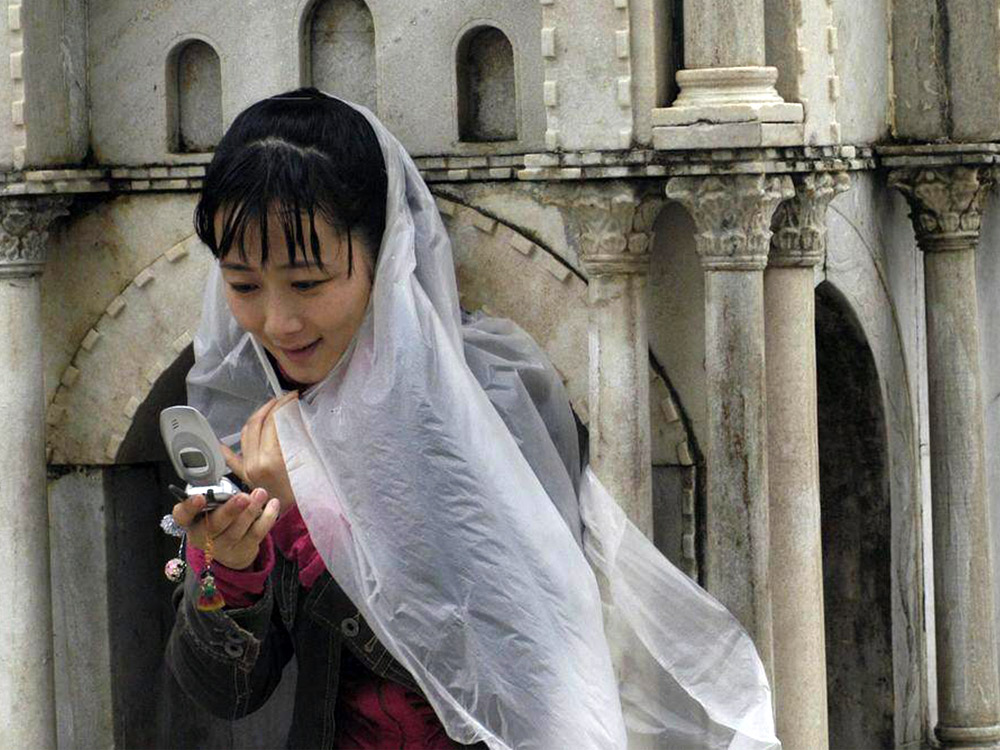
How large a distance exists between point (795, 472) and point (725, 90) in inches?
38.2

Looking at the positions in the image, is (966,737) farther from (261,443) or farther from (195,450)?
A: (195,450)

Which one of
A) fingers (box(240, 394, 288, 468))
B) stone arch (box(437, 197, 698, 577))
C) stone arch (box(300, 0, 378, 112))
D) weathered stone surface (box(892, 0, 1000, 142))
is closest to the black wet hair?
fingers (box(240, 394, 288, 468))

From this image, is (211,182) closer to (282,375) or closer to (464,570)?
(282,375)

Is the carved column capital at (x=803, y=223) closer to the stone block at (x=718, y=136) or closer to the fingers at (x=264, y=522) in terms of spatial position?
the stone block at (x=718, y=136)

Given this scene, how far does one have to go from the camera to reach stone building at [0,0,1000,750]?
17.8ft

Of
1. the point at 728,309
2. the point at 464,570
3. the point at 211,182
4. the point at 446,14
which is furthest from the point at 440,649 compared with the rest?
the point at 446,14

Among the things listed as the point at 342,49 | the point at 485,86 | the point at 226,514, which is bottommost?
the point at 226,514

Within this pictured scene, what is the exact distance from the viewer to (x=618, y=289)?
215 inches

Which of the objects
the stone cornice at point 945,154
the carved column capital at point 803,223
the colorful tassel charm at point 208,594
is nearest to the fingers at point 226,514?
the colorful tassel charm at point 208,594

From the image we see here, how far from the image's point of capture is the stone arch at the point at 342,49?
233 inches

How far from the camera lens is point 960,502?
681 centimetres

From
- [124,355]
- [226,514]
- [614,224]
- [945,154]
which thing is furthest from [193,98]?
[226,514]

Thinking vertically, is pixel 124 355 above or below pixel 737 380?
above

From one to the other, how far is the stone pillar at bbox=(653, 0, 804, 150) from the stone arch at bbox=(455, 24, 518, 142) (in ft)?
1.80
